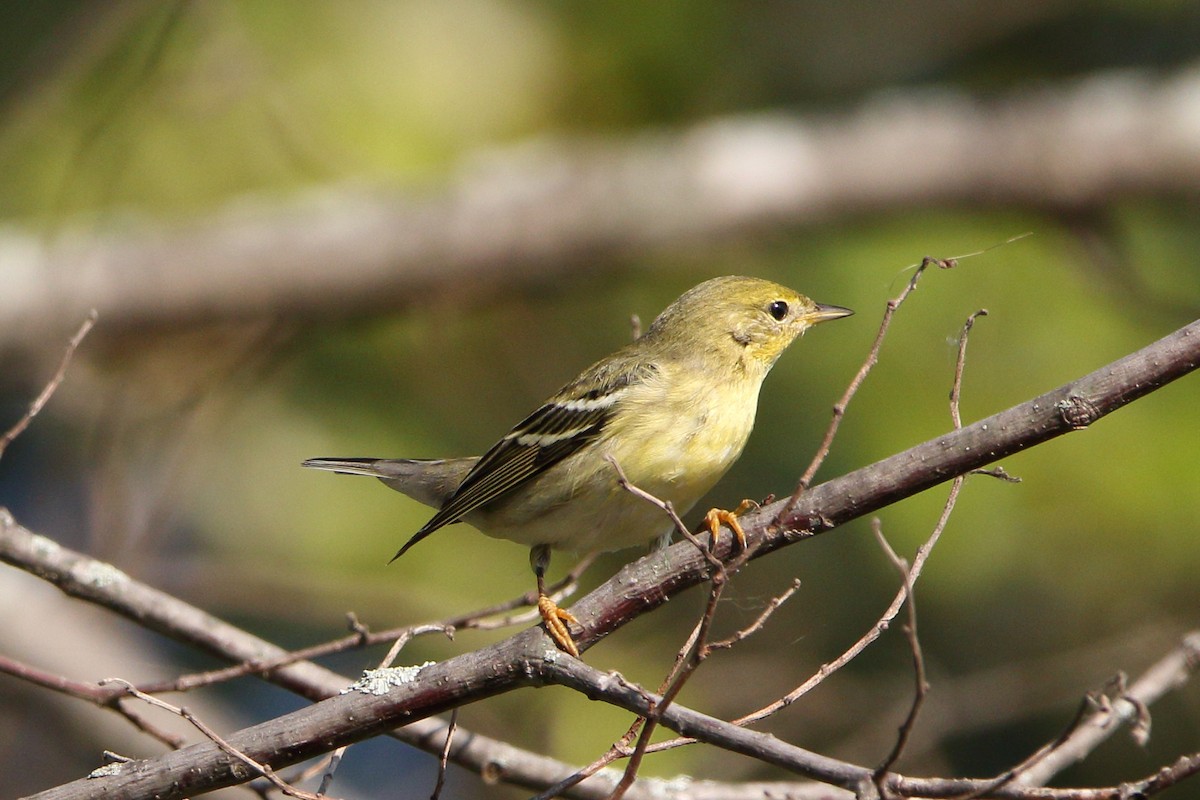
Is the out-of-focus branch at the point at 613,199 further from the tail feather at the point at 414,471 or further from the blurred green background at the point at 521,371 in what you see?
the tail feather at the point at 414,471

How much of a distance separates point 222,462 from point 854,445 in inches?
129

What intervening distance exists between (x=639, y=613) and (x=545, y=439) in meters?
1.60

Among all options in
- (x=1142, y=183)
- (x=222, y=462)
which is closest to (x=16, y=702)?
(x=222, y=462)

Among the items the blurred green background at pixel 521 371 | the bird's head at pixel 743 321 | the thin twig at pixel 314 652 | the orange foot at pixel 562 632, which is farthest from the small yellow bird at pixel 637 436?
the blurred green background at pixel 521 371

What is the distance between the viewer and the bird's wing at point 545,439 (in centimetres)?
404

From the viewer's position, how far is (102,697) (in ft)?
9.58

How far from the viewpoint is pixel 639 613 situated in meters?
2.61

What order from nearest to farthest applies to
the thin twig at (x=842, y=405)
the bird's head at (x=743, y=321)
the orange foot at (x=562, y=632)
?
the thin twig at (x=842, y=405), the orange foot at (x=562, y=632), the bird's head at (x=743, y=321)

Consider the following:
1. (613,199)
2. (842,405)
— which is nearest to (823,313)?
(842,405)

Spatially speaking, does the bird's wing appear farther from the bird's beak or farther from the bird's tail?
the bird's beak

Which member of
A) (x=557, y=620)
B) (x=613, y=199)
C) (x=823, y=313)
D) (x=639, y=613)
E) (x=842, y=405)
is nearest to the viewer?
(x=842, y=405)

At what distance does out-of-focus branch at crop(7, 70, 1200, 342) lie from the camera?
627 cm

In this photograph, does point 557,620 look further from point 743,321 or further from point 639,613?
point 743,321

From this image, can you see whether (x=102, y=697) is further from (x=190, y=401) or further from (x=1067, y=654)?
(x=1067, y=654)
